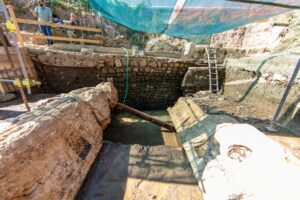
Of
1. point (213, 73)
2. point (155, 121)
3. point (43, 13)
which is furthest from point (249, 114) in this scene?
point (43, 13)

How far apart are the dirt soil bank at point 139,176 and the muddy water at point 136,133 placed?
81cm

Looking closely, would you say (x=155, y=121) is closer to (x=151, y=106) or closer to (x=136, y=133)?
(x=136, y=133)

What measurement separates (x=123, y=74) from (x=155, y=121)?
90.0 inches

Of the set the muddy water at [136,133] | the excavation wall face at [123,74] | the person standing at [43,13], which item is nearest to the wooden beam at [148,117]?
the muddy water at [136,133]

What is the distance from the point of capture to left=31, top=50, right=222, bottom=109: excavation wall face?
4465 millimetres

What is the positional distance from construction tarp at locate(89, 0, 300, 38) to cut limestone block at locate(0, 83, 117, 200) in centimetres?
176

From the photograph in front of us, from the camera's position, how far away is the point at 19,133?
4.83 ft

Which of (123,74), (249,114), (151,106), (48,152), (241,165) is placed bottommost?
(151,106)

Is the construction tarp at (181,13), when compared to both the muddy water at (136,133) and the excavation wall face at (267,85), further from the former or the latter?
the muddy water at (136,133)

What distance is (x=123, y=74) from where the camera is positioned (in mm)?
5180

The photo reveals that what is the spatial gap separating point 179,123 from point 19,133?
330cm

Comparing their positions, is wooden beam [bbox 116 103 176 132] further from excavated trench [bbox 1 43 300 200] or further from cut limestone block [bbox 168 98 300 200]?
cut limestone block [bbox 168 98 300 200]

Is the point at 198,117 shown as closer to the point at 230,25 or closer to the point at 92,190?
the point at 230,25

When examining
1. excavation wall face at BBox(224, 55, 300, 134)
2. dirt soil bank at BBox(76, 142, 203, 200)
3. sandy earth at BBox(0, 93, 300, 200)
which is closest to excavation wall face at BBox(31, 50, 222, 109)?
excavation wall face at BBox(224, 55, 300, 134)
